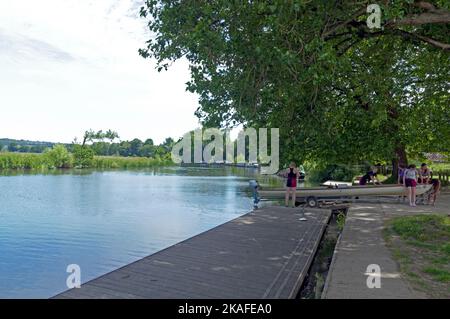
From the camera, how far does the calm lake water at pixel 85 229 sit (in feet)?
47.2

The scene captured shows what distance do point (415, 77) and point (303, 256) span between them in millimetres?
18342

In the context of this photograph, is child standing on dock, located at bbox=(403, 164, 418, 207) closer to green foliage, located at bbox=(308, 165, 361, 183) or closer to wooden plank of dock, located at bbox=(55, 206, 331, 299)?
wooden plank of dock, located at bbox=(55, 206, 331, 299)

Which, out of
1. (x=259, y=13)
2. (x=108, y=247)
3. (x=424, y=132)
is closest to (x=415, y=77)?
(x=424, y=132)

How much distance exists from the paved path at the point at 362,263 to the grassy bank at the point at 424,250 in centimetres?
25

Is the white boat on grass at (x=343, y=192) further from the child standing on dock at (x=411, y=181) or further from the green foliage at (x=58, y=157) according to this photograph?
the green foliage at (x=58, y=157)

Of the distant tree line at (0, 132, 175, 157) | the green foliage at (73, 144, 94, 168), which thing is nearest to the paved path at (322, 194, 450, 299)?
the green foliage at (73, 144, 94, 168)

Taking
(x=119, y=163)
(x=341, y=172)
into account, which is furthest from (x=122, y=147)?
(x=341, y=172)

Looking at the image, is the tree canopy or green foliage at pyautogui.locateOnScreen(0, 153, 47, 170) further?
green foliage at pyautogui.locateOnScreen(0, 153, 47, 170)

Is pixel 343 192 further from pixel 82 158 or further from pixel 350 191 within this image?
pixel 82 158

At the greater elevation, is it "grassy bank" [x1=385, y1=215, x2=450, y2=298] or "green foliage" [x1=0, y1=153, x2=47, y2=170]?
"green foliage" [x1=0, y1=153, x2=47, y2=170]

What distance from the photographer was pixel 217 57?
35.4 ft

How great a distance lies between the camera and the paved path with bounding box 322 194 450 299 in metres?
7.02

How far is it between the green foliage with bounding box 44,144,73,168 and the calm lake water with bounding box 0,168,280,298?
186 ft
